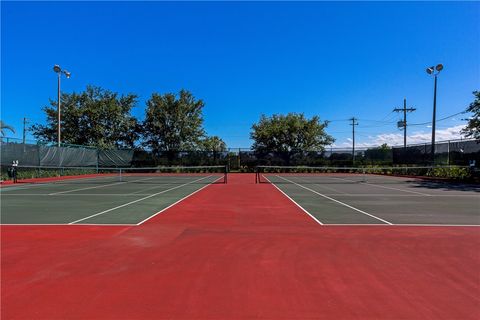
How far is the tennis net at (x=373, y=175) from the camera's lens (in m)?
27.9

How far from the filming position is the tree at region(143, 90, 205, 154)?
45.0m

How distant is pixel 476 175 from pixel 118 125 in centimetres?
3691

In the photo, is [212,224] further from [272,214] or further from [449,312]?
[449,312]

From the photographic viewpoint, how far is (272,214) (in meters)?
10.9

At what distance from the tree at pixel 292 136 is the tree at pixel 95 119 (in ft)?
53.5

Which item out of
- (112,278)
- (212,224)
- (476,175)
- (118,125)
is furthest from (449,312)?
(118,125)

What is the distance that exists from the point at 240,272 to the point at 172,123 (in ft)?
135

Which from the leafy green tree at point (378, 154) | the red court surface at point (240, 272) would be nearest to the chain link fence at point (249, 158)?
the leafy green tree at point (378, 154)

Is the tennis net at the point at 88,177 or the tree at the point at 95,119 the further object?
the tree at the point at 95,119

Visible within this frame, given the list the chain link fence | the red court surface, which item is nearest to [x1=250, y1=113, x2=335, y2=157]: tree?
the chain link fence

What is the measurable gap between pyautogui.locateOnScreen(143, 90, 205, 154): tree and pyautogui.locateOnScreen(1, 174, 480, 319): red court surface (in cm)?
3702

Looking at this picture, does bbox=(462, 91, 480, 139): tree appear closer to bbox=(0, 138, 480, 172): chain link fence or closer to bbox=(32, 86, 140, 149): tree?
bbox=(0, 138, 480, 172): chain link fence

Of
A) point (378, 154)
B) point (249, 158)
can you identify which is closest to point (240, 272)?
point (249, 158)

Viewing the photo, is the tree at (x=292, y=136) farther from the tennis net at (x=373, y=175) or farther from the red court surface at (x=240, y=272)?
→ the red court surface at (x=240, y=272)
